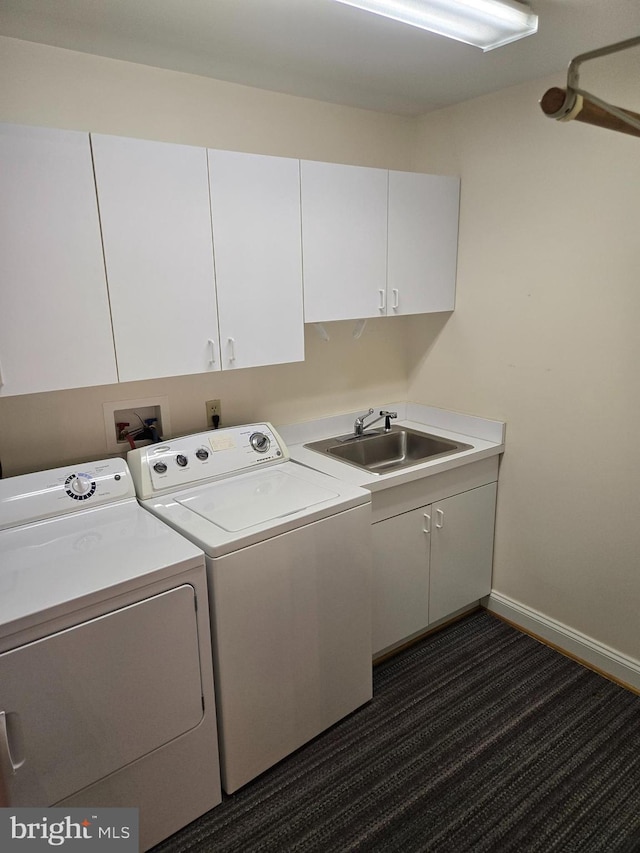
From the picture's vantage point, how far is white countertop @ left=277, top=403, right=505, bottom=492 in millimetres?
2312

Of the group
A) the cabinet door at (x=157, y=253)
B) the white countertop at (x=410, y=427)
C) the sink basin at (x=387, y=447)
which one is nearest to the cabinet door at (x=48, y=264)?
the cabinet door at (x=157, y=253)

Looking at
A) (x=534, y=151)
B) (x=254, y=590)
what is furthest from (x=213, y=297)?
(x=534, y=151)

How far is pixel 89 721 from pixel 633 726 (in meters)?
1.98

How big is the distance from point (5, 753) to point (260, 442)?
4.49 ft

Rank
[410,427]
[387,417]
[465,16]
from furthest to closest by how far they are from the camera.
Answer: [410,427], [387,417], [465,16]

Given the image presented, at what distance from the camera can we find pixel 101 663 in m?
1.50

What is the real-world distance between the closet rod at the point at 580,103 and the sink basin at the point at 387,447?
5.16ft

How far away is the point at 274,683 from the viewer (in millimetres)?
1890

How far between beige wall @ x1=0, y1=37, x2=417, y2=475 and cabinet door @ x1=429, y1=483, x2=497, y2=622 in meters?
0.79

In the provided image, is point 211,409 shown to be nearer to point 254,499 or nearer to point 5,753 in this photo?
point 254,499

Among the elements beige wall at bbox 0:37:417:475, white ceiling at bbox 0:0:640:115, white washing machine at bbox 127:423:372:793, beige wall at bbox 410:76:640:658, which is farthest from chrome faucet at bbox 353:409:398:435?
white ceiling at bbox 0:0:640:115

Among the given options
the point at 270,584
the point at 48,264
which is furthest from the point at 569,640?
the point at 48,264

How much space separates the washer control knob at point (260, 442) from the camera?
238 cm

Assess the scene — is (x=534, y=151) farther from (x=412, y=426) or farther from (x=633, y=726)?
(x=633, y=726)
